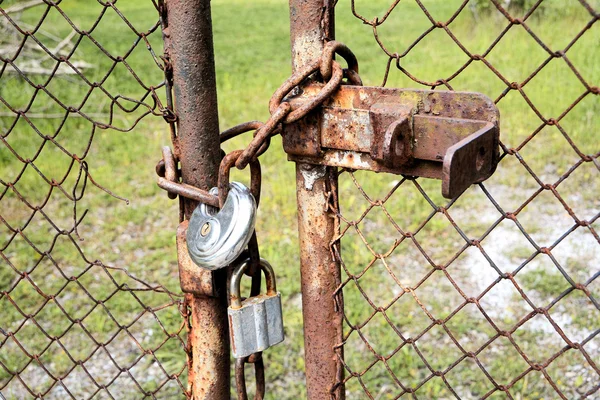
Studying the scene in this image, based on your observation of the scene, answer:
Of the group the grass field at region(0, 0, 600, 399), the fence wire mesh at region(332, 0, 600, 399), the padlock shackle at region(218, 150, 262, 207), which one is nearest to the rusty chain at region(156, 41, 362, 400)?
the padlock shackle at region(218, 150, 262, 207)

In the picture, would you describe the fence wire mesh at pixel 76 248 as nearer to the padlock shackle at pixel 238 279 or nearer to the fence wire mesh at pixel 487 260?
the padlock shackle at pixel 238 279

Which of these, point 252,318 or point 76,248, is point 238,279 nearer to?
point 252,318

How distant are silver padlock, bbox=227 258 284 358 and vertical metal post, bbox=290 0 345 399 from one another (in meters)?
0.06

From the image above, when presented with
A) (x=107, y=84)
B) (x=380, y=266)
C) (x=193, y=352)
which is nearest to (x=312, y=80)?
(x=193, y=352)

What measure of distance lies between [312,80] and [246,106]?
5.38 m

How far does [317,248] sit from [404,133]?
315 millimetres

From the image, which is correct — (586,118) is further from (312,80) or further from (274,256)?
(312,80)

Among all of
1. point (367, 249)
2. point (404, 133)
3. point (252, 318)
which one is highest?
point (367, 249)

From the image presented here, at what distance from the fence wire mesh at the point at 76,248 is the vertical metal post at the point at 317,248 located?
28cm

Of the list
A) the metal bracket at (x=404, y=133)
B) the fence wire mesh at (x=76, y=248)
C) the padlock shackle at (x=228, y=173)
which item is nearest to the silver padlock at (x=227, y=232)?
the padlock shackle at (x=228, y=173)

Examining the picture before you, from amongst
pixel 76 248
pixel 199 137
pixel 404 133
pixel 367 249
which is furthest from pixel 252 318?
pixel 367 249

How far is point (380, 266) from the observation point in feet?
11.6

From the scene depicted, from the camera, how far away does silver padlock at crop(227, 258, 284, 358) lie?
1.18 m

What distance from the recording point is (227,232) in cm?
108
